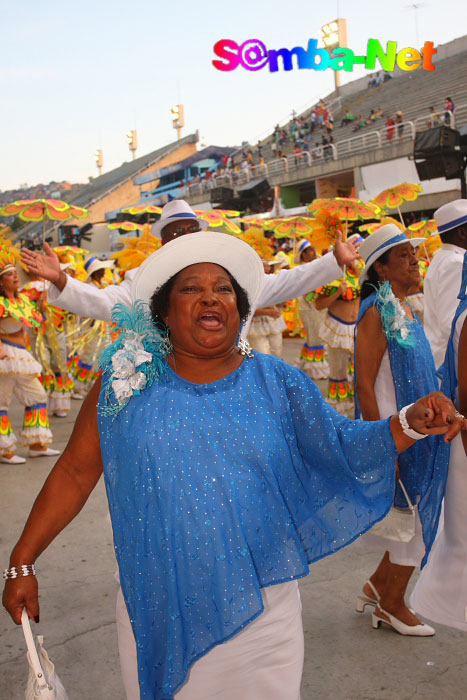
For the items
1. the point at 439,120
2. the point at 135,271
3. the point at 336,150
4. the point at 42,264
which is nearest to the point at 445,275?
the point at 135,271

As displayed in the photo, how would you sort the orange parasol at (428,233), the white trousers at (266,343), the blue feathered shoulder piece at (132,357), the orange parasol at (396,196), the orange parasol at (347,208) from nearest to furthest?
the blue feathered shoulder piece at (132,357) < the orange parasol at (347,208) < the white trousers at (266,343) < the orange parasol at (396,196) < the orange parasol at (428,233)

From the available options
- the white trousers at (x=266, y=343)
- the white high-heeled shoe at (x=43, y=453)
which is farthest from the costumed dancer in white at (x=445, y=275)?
the white high-heeled shoe at (x=43, y=453)

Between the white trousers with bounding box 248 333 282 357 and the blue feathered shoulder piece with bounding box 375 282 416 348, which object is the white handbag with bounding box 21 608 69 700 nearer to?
the blue feathered shoulder piece with bounding box 375 282 416 348

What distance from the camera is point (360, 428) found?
6.44ft

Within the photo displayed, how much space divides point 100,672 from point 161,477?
1.60 m

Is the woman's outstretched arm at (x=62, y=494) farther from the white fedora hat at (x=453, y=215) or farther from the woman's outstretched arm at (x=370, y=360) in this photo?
the white fedora hat at (x=453, y=215)

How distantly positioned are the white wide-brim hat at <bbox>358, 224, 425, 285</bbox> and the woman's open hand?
7.59 ft

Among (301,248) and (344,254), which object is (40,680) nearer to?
(344,254)

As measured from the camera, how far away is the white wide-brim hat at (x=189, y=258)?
6.77 ft

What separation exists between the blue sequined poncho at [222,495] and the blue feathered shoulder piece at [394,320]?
1.24 meters

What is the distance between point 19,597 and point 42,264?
174cm

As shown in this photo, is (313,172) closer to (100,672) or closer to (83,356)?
(83,356)

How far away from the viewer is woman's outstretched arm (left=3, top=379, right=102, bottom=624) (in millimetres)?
1988

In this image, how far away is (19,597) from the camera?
6.38 feet
